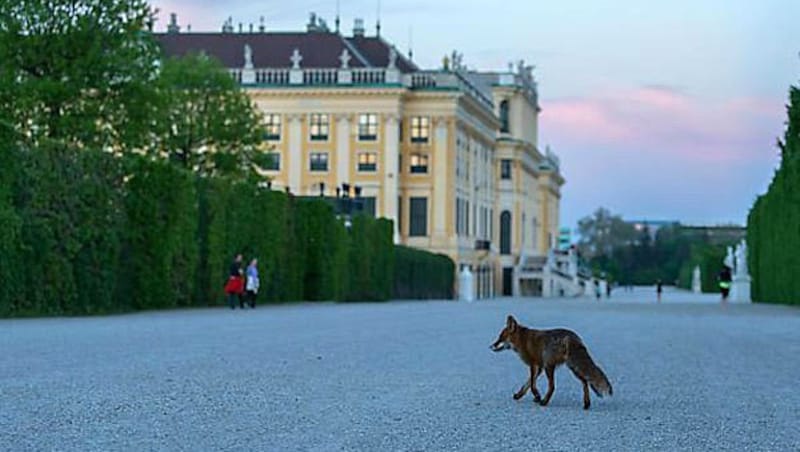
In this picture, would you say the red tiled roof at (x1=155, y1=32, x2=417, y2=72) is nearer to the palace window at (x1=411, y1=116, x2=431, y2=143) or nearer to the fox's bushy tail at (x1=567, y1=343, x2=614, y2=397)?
the palace window at (x1=411, y1=116, x2=431, y2=143)

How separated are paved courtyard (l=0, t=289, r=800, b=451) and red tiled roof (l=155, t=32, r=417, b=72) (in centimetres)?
7774

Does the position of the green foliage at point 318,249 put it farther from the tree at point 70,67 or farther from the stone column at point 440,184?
the stone column at point 440,184

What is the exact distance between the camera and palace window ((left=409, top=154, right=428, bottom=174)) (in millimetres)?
101188

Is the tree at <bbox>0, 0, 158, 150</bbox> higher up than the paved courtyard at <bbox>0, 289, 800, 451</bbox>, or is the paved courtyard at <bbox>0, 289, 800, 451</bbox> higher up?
the tree at <bbox>0, 0, 158, 150</bbox>

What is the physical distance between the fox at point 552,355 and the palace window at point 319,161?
85.5 metres

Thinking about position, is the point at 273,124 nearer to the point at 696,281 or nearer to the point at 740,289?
the point at 740,289

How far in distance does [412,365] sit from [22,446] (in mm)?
8459

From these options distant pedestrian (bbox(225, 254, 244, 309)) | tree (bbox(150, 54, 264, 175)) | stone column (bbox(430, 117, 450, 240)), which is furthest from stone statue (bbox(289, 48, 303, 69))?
distant pedestrian (bbox(225, 254, 244, 309))

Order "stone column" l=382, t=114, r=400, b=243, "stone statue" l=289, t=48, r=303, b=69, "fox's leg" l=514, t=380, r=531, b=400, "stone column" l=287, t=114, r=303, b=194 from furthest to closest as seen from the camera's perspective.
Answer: "stone statue" l=289, t=48, r=303, b=69 → "stone column" l=287, t=114, r=303, b=194 → "stone column" l=382, t=114, r=400, b=243 → "fox's leg" l=514, t=380, r=531, b=400

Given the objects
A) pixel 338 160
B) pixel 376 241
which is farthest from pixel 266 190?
pixel 338 160

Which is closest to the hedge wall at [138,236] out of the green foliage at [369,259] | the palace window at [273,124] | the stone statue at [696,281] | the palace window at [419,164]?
the green foliage at [369,259]

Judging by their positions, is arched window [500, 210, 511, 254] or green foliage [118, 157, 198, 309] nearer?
green foliage [118, 157, 198, 309]

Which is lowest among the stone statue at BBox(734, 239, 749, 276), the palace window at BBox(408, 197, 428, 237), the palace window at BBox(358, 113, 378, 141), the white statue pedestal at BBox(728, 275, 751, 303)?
the white statue pedestal at BBox(728, 275, 751, 303)

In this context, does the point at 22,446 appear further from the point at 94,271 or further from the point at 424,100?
the point at 424,100
